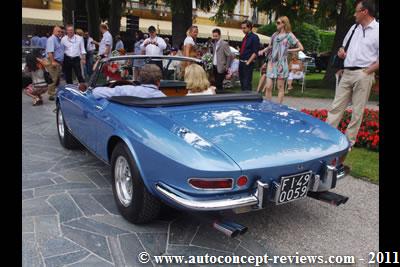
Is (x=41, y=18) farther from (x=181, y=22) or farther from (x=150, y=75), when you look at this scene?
(x=150, y=75)

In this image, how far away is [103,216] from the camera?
3.35 meters

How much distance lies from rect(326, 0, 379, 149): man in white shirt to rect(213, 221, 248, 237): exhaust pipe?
3181 millimetres

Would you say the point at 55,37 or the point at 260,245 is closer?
the point at 260,245

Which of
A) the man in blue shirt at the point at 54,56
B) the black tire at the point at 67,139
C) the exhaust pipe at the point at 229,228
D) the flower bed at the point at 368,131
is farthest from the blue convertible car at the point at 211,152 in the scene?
the man in blue shirt at the point at 54,56

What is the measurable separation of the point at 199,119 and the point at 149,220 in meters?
0.91

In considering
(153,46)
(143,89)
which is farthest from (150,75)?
(153,46)

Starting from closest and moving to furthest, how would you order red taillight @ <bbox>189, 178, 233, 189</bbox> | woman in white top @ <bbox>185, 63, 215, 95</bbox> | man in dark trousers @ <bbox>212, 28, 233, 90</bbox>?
red taillight @ <bbox>189, 178, 233, 189</bbox> → woman in white top @ <bbox>185, 63, 215, 95</bbox> → man in dark trousers @ <bbox>212, 28, 233, 90</bbox>

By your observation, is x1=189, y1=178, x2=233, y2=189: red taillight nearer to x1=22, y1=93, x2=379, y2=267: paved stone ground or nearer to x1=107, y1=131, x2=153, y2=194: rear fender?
x1=107, y1=131, x2=153, y2=194: rear fender

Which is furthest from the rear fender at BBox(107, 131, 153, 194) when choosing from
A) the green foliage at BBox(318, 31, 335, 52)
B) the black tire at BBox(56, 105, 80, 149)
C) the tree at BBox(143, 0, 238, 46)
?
the green foliage at BBox(318, 31, 335, 52)

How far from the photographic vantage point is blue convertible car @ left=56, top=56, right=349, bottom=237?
2.54 m
